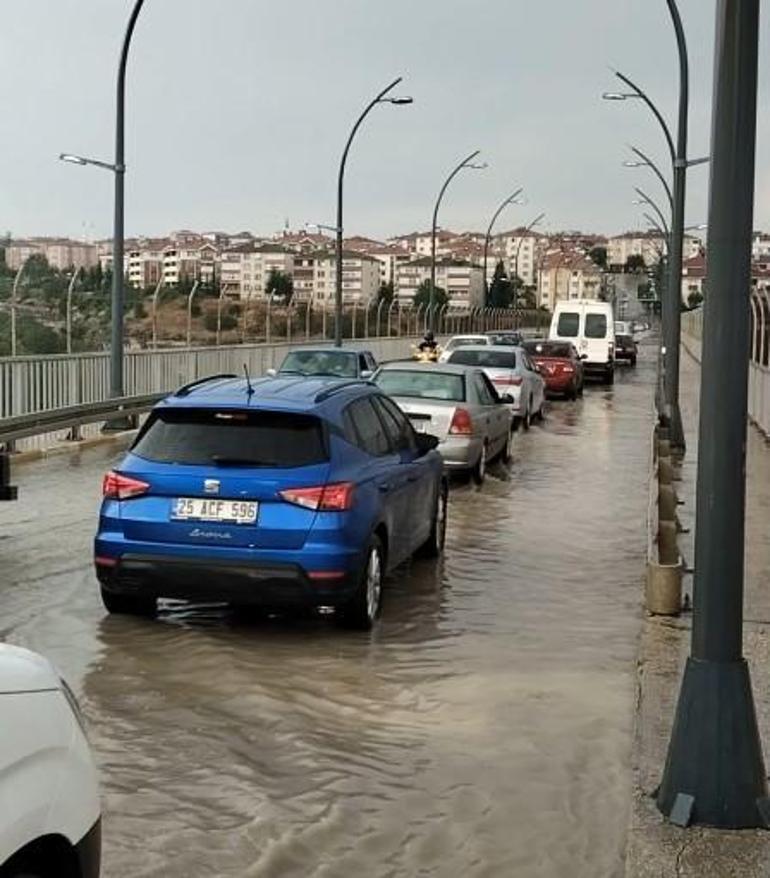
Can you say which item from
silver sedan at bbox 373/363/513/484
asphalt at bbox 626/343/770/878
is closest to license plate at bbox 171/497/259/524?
asphalt at bbox 626/343/770/878

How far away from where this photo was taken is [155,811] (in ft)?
17.0

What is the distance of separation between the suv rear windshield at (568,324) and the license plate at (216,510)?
126 feet

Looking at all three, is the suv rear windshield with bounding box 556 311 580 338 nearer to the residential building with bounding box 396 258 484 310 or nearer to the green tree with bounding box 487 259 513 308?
the green tree with bounding box 487 259 513 308

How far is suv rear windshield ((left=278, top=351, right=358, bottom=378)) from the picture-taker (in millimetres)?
22844

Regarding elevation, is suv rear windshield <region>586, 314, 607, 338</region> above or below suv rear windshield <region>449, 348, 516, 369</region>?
above

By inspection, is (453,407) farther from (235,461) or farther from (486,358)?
(486,358)

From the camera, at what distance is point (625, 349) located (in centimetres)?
5938

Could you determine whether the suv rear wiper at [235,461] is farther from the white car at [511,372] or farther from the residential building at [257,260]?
the residential building at [257,260]

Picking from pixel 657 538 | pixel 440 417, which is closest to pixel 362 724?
pixel 657 538

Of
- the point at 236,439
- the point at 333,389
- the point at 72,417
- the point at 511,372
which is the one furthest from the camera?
the point at 511,372

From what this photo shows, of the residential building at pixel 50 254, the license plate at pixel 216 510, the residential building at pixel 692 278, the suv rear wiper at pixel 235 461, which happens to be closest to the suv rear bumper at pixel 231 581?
the license plate at pixel 216 510

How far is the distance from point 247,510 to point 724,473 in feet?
11.5

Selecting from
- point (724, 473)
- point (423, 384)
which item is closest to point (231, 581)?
point (724, 473)

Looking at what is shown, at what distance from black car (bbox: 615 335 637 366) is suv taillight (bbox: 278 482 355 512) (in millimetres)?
51943
